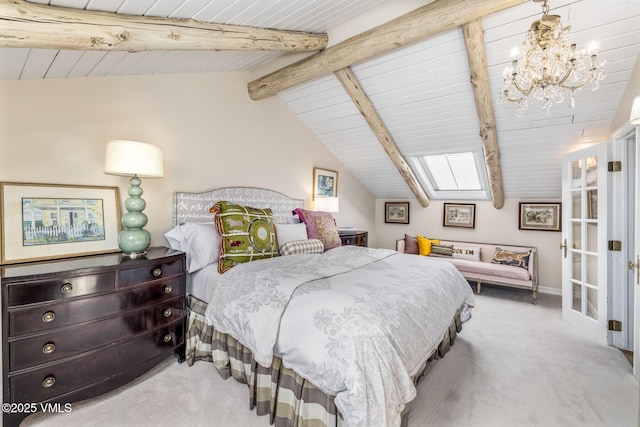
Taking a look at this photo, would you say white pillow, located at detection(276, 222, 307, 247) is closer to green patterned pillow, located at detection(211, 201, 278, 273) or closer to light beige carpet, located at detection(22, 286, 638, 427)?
green patterned pillow, located at detection(211, 201, 278, 273)

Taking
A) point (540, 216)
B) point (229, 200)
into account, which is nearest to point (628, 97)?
point (540, 216)

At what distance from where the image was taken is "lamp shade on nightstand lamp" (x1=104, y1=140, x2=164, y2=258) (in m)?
2.03

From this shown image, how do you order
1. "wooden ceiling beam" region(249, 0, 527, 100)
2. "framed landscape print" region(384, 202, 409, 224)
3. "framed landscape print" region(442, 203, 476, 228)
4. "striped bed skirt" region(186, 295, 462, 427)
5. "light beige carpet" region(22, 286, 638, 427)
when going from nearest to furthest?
"striped bed skirt" region(186, 295, 462, 427) < "light beige carpet" region(22, 286, 638, 427) < "wooden ceiling beam" region(249, 0, 527, 100) < "framed landscape print" region(442, 203, 476, 228) < "framed landscape print" region(384, 202, 409, 224)

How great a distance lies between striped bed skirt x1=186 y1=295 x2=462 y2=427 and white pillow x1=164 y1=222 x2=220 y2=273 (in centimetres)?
32

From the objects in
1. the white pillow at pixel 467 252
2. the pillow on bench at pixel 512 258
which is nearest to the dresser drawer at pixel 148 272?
the white pillow at pixel 467 252

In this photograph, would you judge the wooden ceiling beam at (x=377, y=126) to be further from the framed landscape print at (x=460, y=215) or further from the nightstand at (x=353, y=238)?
the nightstand at (x=353, y=238)

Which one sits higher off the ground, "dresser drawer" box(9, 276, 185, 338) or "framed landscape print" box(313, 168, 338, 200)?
"framed landscape print" box(313, 168, 338, 200)

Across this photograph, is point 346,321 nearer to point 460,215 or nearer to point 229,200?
point 229,200

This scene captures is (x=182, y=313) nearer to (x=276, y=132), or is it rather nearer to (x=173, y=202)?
(x=173, y=202)

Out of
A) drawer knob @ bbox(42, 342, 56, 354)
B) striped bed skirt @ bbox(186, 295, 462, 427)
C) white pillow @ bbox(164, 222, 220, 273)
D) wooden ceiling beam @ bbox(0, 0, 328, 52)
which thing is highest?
wooden ceiling beam @ bbox(0, 0, 328, 52)

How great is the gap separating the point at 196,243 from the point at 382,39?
8.02 ft

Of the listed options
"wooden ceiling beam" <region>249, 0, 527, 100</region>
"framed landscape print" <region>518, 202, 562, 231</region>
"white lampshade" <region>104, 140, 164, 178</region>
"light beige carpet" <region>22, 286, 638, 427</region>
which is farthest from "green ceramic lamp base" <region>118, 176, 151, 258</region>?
"framed landscape print" <region>518, 202, 562, 231</region>

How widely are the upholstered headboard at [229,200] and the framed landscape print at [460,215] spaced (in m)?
2.78

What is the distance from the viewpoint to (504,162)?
3.99 meters
